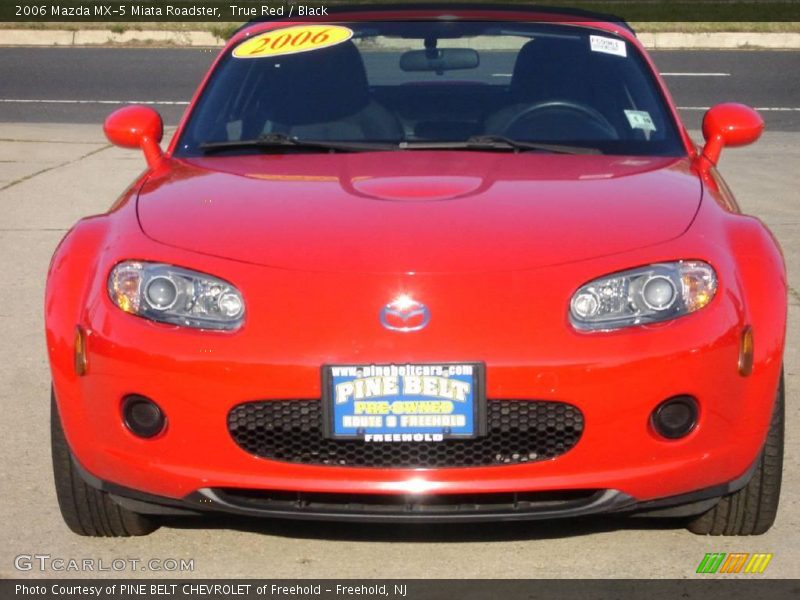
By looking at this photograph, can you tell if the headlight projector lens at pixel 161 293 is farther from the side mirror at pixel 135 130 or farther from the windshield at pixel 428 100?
the side mirror at pixel 135 130

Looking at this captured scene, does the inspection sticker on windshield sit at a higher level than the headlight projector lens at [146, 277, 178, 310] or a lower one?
lower

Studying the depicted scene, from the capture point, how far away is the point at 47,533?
4246 mm

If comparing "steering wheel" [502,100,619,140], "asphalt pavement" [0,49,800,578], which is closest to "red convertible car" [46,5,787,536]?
"asphalt pavement" [0,49,800,578]

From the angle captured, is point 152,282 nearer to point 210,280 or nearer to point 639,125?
point 210,280

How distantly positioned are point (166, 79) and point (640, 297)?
14810 mm

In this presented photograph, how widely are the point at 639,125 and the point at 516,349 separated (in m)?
1.70

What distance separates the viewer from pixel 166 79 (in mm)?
17969

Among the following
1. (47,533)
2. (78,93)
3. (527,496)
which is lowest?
(78,93)

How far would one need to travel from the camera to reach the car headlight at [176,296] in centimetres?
373

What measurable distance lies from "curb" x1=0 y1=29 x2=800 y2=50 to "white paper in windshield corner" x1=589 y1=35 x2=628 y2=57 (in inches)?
637

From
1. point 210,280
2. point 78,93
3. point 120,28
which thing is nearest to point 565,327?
point 210,280

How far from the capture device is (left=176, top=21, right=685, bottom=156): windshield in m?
4.92

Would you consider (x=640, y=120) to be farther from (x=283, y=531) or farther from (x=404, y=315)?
(x=283, y=531)

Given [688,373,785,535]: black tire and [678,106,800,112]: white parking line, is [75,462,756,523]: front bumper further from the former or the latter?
[678,106,800,112]: white parking line
